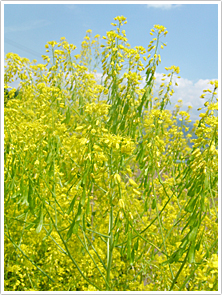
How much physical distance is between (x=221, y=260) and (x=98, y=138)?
1226mm

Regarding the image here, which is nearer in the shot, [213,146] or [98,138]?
[213,146]

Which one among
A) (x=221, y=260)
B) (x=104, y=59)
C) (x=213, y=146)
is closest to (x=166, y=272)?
(x=221, y=260)

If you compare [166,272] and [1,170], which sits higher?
[1,170]

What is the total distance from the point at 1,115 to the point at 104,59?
4.72 feet

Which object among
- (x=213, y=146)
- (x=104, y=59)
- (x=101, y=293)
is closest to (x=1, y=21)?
(x=104, y=59)

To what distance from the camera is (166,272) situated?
2697 millimetres

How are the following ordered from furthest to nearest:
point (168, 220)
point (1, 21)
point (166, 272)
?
point (168, 220)
point (166, 272)
point (1, 21)

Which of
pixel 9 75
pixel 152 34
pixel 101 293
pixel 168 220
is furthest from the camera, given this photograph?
pixel 9 75

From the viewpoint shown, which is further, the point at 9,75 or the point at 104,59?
the point at 9,75

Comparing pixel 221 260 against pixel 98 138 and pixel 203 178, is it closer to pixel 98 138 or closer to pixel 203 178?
pixel 203 178

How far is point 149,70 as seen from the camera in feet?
9.59

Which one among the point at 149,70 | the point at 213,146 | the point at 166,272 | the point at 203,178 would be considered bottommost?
the point at 166,272

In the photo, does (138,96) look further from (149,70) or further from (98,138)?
(98,138)

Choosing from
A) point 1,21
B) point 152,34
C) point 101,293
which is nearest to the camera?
point 101,293
